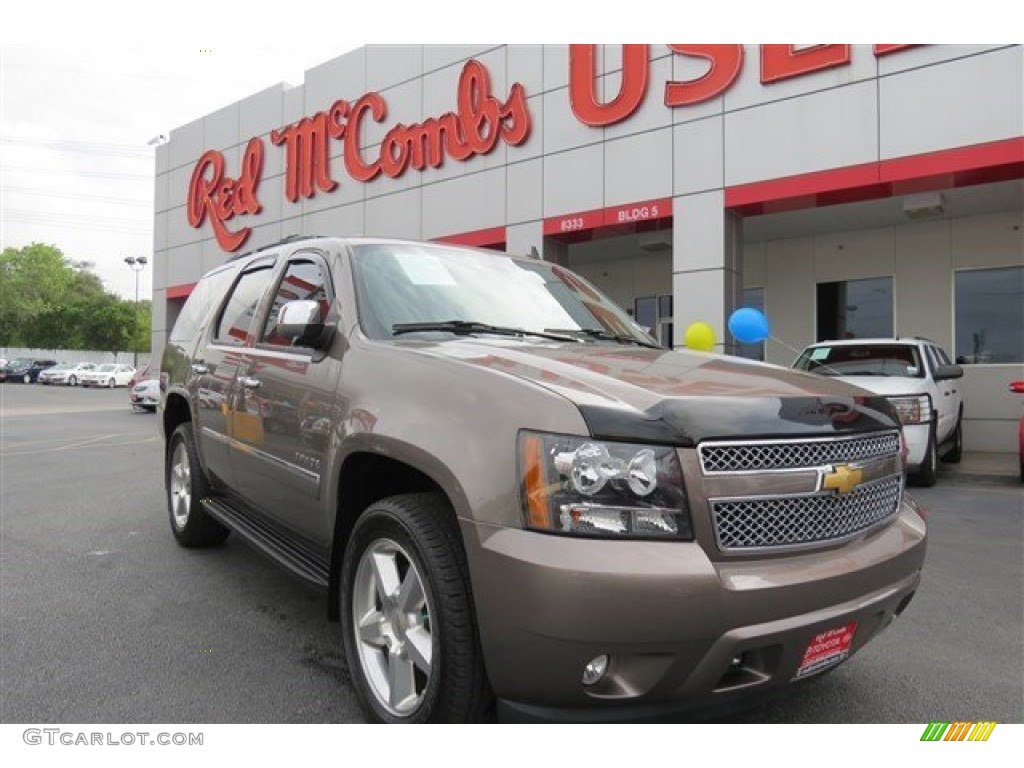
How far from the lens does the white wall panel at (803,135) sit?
1045 centimetres

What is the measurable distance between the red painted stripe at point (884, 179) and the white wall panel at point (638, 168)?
1.25 meters

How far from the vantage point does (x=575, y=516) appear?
1959mm

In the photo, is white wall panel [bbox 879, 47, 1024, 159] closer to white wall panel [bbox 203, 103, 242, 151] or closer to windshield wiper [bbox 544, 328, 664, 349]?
windshield wiper [bbox 544, 328, 664, 349]

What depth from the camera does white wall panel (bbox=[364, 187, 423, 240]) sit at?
15.7 metres

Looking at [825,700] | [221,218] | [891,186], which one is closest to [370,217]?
[221,218]

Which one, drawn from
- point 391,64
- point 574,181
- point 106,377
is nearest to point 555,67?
point 574,181

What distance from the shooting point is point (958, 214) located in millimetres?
A: 12773

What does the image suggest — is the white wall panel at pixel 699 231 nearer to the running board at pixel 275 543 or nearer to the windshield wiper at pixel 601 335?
the windshield wiper at pixel 601 335

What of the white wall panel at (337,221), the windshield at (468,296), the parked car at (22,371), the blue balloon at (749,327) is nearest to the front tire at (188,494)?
the windshield at (468,296)

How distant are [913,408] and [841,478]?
253 inches

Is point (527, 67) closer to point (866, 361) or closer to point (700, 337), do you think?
point (700, 337)

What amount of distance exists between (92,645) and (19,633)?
46 cm

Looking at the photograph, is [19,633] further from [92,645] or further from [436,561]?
[436,561]

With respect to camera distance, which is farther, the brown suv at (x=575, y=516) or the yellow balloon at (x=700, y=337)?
the yellow balloon at (x=700, y=337)
